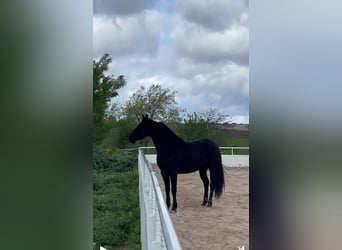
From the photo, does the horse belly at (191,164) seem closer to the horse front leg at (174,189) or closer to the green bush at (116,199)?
the horse front leg at (174,189)

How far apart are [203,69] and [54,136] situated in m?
0.53

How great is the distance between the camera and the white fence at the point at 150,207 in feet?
4.31

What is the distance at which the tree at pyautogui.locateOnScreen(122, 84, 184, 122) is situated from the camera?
1.34 meters

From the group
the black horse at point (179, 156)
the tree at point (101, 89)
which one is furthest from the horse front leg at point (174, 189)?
the tree at point (101, 89)

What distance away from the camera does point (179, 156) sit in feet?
4.87

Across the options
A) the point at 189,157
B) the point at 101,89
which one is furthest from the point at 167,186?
the point at 101,89

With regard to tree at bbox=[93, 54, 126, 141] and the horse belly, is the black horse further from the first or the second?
tree at bbox=[93, 54, 126, 141]

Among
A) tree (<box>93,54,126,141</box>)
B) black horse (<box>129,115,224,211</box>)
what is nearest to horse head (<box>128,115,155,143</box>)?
black horse (<box>129,115,224,211</box>)

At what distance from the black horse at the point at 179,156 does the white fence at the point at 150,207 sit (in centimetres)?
4

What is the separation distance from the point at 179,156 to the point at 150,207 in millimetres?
223

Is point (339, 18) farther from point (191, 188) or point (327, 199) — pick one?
point (191, 188)

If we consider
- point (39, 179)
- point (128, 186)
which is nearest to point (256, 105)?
point (128, 186)

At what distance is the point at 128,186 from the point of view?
1.38 meters

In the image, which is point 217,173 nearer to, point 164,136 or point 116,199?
point 164,136
